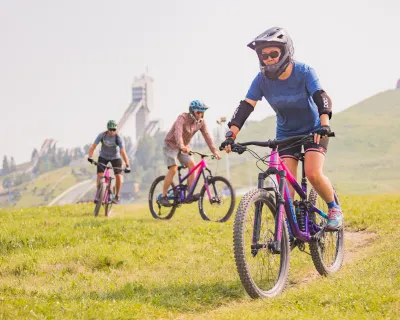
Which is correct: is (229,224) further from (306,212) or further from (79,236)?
(306,212)

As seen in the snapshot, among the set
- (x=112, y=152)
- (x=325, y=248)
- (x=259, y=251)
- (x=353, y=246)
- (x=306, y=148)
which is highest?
(x=112, y=152)

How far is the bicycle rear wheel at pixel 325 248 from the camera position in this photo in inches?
380

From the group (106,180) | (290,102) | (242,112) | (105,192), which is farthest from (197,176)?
(290,102)

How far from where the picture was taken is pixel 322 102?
8.87 m

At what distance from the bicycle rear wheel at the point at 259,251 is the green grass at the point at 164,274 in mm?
297

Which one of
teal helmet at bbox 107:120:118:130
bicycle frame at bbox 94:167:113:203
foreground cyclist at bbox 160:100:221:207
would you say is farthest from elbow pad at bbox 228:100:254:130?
bicycle frame at bbox 94:167:113:203

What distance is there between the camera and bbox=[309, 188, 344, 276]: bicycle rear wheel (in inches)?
380

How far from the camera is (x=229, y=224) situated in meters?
16.1

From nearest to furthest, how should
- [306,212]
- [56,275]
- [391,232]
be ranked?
[306,212]
[56,275]
[391,232]

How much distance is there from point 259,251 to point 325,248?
2.19 m

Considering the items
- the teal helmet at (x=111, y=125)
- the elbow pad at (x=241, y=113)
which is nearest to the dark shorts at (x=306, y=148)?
the elbow pad at (x=241, y=113)

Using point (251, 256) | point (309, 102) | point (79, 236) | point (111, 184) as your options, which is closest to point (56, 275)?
point (79, 236)

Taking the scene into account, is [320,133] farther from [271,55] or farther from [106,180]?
[106,180]

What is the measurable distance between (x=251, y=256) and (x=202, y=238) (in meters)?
5.86
